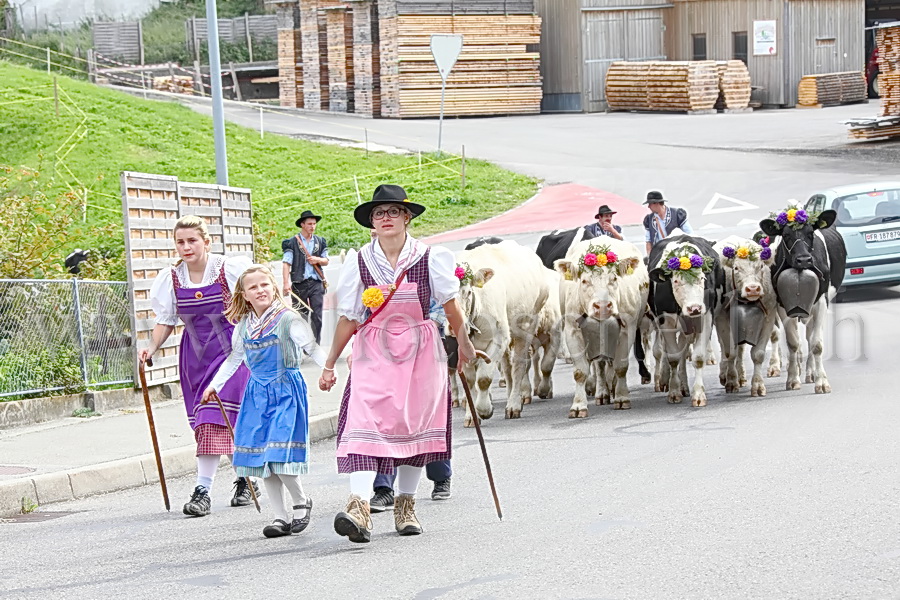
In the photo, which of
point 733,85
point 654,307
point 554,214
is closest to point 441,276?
point 654,307

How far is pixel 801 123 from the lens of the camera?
4284cm

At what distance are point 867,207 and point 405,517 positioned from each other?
1447 cm

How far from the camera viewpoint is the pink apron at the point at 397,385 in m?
8.08

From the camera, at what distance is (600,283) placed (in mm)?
13594

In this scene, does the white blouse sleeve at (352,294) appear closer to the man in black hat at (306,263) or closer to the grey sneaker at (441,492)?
the grey sneaker at (441,492)

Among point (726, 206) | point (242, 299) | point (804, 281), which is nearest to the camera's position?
point (242, 299)

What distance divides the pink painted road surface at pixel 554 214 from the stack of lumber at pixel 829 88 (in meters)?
17.5

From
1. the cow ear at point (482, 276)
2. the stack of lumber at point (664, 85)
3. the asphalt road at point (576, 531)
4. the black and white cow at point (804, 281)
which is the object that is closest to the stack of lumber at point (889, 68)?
the stack of lumber at point (664, 85)

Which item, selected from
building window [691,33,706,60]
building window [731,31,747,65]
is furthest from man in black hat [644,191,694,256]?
building window [691,33,706,60]

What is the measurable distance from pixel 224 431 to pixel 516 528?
2426mm

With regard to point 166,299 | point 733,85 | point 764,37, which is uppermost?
point 764,37

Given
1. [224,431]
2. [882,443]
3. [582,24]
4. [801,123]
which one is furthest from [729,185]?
[224,431]

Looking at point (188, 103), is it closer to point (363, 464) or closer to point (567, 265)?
point (567, 265)

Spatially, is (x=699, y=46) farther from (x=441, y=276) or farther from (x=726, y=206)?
(x=441, y=276)
